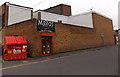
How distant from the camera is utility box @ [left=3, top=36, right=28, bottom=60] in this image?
1011cm

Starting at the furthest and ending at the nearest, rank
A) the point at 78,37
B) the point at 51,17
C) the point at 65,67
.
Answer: the point at 51,17 → the point at 78,37 → the point at 65,67

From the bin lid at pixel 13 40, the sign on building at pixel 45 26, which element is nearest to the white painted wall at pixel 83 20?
the sign on building at pixel 45 26

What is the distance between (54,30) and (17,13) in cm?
1144

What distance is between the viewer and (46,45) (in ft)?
43.4

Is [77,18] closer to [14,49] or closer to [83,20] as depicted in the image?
[83,20]

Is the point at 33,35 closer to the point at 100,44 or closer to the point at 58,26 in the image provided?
the point at 58,26

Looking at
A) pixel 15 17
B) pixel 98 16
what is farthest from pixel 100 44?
pixel 15 17

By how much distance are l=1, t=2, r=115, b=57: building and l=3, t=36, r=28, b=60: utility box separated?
1.36m

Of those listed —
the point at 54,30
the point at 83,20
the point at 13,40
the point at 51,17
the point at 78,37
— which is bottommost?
the point at 13,40

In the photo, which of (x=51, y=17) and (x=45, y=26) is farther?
(x=51, y=17)

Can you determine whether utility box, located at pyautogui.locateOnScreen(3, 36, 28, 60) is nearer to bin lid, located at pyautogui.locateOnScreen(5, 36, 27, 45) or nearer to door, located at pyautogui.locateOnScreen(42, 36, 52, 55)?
bin lid, located at pyautogui.locateOnScreen(5, 36, 27, 45)

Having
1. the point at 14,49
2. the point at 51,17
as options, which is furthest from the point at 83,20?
the point at 14,49

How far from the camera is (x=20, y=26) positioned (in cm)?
1427

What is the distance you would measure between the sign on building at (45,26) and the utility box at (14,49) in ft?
8.24
